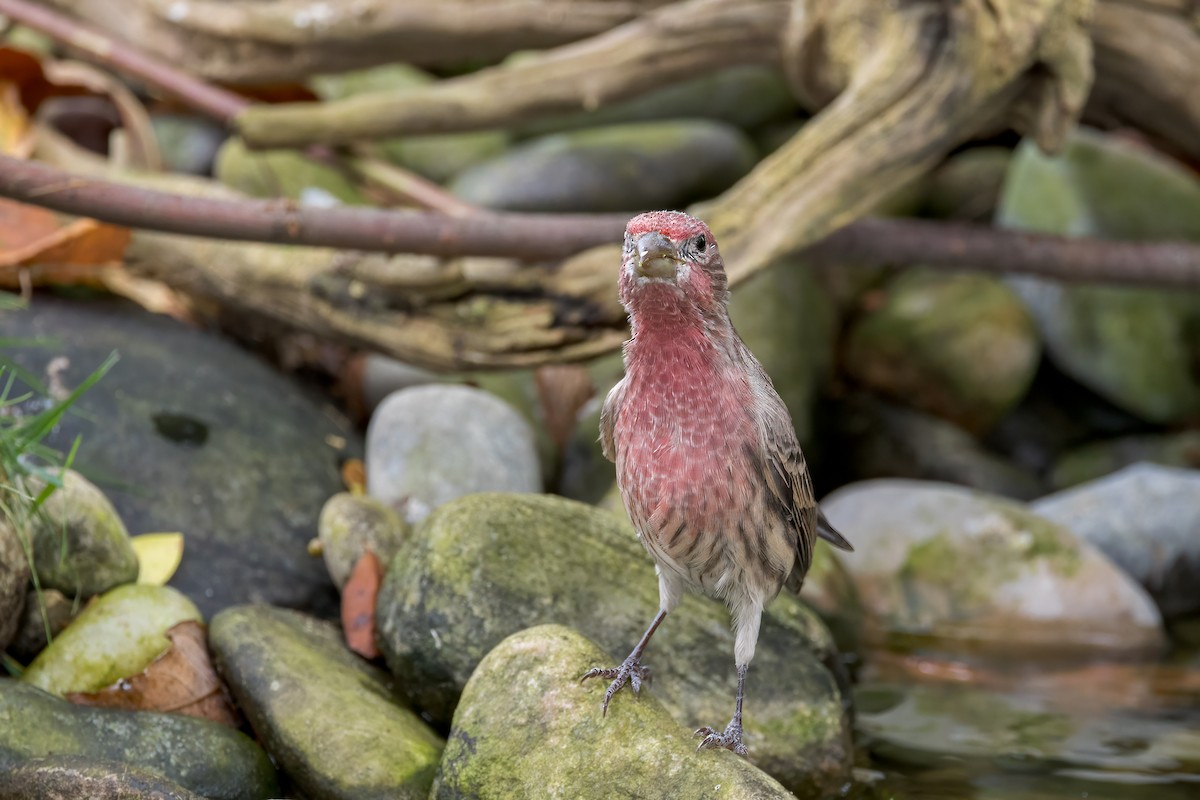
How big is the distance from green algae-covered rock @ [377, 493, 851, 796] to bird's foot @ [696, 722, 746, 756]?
2.16ft

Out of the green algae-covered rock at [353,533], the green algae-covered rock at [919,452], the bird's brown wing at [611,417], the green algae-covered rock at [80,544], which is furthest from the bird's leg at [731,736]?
the green algae-covered rock at [919,452]

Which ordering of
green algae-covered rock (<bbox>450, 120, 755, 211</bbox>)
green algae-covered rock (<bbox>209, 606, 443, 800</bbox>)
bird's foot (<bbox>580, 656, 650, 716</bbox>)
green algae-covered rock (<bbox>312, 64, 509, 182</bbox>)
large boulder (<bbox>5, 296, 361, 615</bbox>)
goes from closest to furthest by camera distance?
bird's foot (<bbox>580, 656, 650, 716</bbox>)
green algae-covered rock (<bbox>209, 606, 443, 800</bbox>)
large boulder (<bbox>5, 296, 361, 615</bbox>)
green algae-covered rock (<bbox>450, 120, 755, 211</bbox>)
green algae-covered rock (<bbox>312, 64, 509, 182</bbox>)

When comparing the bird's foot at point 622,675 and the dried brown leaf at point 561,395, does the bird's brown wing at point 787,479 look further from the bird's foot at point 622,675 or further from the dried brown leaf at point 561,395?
the dried brown leaf at point 561,395

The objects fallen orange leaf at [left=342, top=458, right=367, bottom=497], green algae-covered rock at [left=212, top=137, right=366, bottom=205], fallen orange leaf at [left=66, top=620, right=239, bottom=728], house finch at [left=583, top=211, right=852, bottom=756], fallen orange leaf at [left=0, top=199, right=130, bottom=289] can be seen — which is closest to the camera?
house finch at [left=583, top=211, right=852, bottom=756]

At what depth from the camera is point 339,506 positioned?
4531 mm

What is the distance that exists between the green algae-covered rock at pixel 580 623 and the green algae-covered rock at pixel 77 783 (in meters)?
0.98

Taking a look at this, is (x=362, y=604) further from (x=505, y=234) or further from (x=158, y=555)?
(x=505, y=234)

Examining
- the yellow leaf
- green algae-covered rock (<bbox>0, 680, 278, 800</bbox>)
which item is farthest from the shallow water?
the yellow leaf

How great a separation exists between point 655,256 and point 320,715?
1.66 m

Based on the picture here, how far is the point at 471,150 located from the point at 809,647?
5082mm

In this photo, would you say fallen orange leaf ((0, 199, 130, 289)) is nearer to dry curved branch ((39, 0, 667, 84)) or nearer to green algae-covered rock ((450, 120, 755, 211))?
dry curved branch ((39, 0, 667, 84))

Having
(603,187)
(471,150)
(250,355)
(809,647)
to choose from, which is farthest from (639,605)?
(471,150)

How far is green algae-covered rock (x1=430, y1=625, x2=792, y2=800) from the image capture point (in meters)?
3.03

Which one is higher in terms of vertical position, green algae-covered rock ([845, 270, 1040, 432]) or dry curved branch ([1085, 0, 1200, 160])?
dry curved branch ([1085, 0, 1200, 160])
